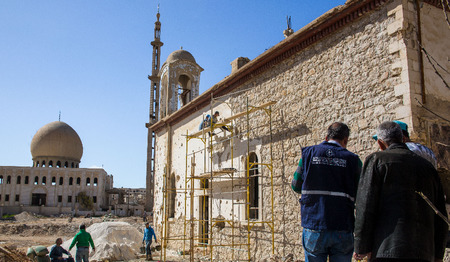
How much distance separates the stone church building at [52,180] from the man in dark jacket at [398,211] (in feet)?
170

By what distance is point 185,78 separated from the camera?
71.7ft

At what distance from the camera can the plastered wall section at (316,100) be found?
7910 mm

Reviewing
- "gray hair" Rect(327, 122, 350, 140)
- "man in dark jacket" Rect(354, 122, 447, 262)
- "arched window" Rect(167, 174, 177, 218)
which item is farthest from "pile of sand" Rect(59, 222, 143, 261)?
"man in dark jacket" Rect(354, 122, 447, 262)

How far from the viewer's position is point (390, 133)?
320 centimetres

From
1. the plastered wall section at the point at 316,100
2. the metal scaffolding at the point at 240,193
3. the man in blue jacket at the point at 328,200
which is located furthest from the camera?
the metal scaffolding at the point at 240,193

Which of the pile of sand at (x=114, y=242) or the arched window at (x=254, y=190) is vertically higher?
the arched window at (x=254, y=190)

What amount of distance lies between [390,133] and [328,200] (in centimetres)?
88

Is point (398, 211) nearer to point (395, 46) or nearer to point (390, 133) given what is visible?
point (390, 133)

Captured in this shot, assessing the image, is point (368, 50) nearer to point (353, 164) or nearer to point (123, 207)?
point (353, 164)

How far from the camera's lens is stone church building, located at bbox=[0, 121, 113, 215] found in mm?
52094

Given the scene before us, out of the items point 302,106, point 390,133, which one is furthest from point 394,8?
point 390,133

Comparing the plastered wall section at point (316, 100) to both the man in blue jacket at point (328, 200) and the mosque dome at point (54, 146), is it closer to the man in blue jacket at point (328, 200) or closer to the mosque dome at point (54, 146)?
the man in blue jacket at point (328, 200)

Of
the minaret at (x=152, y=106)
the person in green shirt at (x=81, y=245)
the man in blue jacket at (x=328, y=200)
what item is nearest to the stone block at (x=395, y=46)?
the man in blue jacket at (x=328, y=200)

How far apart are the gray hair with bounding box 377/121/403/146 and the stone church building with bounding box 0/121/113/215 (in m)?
51.8
